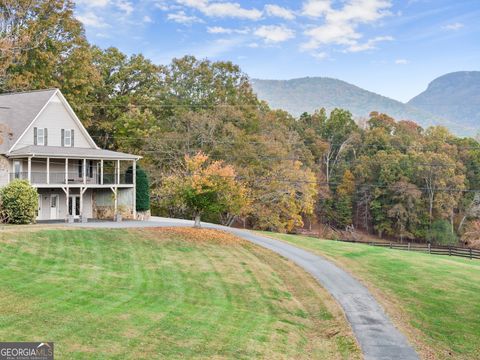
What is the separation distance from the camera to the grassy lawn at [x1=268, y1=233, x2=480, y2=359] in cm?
1480

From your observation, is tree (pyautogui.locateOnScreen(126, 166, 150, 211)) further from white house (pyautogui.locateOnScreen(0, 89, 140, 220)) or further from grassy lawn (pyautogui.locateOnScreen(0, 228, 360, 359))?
grassy lawn (pyautogui.locateOnScreen(0, 228, 360, 359))

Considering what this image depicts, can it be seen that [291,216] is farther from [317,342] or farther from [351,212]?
[317,342]

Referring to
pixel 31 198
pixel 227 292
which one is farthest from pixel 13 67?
pixel 227 292

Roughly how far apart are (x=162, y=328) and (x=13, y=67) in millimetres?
38766

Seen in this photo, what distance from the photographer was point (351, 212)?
70438 mm

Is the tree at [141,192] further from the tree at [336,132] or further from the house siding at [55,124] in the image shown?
the tree at [336,132]

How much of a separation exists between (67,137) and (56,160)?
2051mm

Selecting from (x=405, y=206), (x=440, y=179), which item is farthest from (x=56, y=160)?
(x=440, y=179)

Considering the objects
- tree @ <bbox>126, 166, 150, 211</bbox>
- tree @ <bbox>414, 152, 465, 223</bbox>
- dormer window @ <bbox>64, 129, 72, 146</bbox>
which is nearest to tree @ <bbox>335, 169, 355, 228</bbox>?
tree @ <bbox>414, 152, 465, 223</bbox>

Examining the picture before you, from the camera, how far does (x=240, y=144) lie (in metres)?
51.3

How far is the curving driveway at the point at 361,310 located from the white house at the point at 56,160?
15514 millimetres

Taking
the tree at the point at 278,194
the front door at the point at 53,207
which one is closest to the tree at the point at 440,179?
the tree at the point at 278,194

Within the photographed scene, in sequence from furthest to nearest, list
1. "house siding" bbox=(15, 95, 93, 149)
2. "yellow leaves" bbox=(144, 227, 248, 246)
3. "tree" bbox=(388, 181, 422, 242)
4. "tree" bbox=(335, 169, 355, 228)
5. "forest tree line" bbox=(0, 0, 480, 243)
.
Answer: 1. "tree" bbox=(335, 169, 355, 228)
2. "tree" bbox=(388, 181, 422, 242)
3. "forest tree line" bbox=(0, 0, 480, 243)
4. "house siding" bbox=(15, 95, 93, 149)
5. "yellow leaves" bbox=(144, 227, 248, 246)

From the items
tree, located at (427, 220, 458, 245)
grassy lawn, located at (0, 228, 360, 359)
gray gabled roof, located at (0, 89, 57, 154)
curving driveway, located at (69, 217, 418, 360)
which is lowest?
tree, located at (427, 220, 458, 245)
